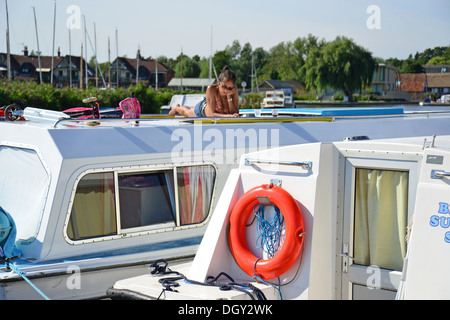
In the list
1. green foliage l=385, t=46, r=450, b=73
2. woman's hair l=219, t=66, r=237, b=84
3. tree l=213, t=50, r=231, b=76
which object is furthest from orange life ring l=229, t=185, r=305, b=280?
green foliage l=385, t=46, r=450, b=73

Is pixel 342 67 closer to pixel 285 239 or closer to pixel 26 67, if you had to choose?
pixel 26 67

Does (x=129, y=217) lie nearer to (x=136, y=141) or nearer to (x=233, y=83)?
(x=136, y=141)

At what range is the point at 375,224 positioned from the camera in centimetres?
464

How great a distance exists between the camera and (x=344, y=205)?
4.76 metres

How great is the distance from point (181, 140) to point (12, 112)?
2.11 metres

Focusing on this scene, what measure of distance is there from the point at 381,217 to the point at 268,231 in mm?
952

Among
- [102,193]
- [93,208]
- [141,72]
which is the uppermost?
[141,72]

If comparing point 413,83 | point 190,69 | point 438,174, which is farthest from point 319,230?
point 190,69

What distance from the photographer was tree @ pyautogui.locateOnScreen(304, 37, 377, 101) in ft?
194

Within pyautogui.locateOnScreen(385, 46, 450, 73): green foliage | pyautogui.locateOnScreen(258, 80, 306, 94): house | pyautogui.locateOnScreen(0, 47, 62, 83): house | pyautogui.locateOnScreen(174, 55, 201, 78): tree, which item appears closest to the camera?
pyautogui.locateOnScreen(0, 47, 62, 83): house

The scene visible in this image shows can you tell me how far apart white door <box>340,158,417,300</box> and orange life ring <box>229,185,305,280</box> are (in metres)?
0.46

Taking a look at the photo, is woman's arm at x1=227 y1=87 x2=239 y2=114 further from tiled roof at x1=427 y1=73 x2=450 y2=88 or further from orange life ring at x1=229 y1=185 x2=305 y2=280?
tiled roof at x1=427 y1=73 x2=450 y2=88

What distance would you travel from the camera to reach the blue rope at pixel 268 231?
4777 millimetres
